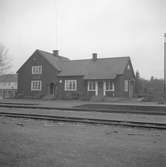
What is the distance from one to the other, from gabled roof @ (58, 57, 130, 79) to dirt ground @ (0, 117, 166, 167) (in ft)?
79.4

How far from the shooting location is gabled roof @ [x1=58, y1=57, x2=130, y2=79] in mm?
33781

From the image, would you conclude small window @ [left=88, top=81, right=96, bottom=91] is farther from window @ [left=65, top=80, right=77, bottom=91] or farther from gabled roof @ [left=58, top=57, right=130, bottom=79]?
window @ [left=65, top=80, right=77, bottom=91]

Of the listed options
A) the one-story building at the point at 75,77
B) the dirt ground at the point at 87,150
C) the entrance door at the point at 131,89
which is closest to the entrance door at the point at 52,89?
the one-story building at the point at 75,77

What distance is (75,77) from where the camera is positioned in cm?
3578

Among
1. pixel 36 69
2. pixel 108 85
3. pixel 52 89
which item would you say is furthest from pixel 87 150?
pixel 36 69

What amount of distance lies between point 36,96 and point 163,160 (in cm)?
3325

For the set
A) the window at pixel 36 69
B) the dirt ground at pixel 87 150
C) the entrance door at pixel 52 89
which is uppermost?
the window at pixel 36 69

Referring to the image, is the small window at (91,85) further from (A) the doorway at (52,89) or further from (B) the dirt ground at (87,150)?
(B) the dirt ground at (87,150)

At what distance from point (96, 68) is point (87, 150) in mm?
30108

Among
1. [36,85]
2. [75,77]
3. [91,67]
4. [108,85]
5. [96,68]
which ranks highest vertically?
[91,67]

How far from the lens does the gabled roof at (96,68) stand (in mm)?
33781

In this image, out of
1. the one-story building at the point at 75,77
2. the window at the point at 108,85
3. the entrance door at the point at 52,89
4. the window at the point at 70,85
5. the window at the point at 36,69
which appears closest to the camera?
the window at the point at 108,85

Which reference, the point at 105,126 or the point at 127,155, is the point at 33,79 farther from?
the point at 127,155

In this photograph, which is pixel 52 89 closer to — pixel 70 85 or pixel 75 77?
pixel 70 85
